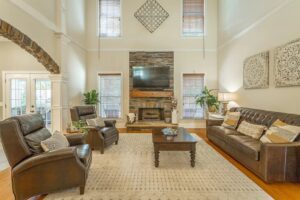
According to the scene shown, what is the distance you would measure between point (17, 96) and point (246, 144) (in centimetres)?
687

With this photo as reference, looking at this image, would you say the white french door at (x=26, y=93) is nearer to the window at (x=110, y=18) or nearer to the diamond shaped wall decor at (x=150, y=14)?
the window at (x=110, y=18)

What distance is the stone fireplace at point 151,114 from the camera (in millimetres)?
8406

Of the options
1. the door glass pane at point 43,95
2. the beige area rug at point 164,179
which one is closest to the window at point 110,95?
the door glass pane at point 43,95

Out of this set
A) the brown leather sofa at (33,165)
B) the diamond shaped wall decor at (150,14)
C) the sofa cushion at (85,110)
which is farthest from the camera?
the diamond shaped wall decor at (150,14)

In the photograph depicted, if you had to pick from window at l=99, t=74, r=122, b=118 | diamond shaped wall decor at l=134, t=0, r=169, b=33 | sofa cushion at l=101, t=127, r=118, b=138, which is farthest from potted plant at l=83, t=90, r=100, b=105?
diamond shaped wall decor at l=134, t=0, r=169, b=33

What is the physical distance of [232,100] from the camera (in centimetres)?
658

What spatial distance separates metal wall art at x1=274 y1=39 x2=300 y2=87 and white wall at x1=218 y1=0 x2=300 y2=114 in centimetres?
12

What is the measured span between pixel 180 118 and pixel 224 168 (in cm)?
463

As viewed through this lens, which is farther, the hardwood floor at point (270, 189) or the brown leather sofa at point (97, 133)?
the brown leather sofa at point (97, 133)

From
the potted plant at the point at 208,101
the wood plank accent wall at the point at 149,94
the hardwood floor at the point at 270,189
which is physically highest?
the wood plank accent wall at the point at 149,94

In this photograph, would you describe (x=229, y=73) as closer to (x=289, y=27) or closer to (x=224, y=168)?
(x=289, y=27)

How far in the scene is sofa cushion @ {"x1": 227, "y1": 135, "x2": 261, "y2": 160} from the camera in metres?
3.43

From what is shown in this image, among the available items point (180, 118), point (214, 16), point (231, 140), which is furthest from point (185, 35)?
point (231, 140)

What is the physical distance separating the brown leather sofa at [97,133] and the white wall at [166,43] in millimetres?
2837
